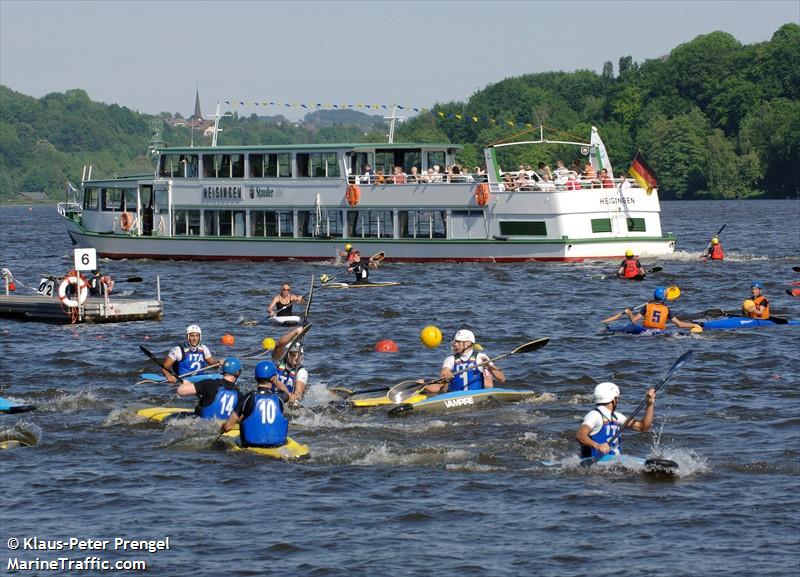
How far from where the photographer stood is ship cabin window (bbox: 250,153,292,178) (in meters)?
56.3

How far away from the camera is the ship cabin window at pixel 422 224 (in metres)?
53.6

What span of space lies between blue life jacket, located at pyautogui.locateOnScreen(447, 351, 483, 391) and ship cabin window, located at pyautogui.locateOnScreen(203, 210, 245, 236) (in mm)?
34790

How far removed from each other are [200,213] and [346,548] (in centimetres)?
4367

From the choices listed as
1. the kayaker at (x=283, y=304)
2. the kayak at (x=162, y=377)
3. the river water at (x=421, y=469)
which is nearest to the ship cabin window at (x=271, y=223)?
the river water at (x=421, y=469)

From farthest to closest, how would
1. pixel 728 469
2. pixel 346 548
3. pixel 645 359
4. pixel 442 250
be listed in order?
pixel 442 250 → pixel 645 359 → pixel 728 469 → pixel 346 548

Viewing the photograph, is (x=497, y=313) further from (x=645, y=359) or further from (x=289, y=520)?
(x=289, y=520)

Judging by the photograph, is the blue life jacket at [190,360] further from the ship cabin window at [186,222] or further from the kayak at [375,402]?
the ship cabin window at [186,222]

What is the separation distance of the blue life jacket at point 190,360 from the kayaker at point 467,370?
4382mm

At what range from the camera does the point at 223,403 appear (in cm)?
2128

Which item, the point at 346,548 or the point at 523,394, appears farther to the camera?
the point at 523,394

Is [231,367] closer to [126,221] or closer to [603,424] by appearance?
[603,424]

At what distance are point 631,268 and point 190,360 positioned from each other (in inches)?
908

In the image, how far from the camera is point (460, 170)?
54.2 metres

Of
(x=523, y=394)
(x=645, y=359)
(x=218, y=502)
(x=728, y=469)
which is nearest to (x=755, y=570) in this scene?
(x=728, y=469)
